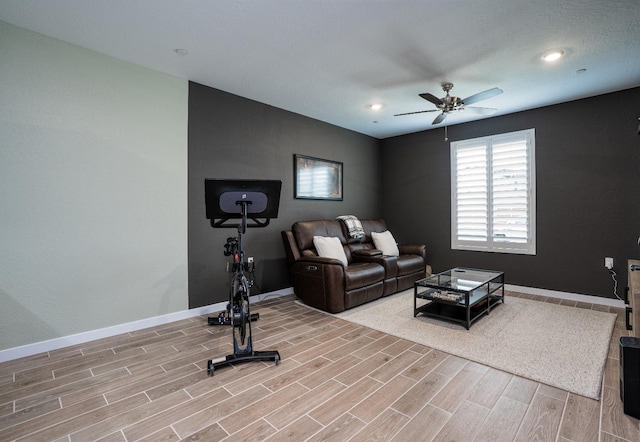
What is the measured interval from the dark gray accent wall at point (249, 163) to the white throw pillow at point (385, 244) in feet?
2.82

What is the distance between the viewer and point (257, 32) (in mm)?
2559

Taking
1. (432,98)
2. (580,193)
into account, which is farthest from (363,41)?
(580,193)

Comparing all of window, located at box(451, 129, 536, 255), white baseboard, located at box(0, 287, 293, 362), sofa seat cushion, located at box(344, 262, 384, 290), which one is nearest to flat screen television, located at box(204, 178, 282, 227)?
sofa seat cushion, located at box(344, 262, 384, 290)

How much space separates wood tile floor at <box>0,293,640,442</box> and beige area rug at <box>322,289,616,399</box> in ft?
0.37

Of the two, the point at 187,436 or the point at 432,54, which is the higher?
the point at 432,54

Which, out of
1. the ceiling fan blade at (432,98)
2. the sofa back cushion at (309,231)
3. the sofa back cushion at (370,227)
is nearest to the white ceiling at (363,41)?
the ceiling fan blade at (432,98)

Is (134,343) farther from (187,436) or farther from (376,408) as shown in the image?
(376,408)

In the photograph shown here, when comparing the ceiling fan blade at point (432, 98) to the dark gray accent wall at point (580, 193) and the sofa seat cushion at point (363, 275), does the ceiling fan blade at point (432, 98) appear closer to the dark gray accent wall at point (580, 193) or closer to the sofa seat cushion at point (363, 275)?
the dark gray accent wall at point (580, 193)

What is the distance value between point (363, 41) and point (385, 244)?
9.81ft

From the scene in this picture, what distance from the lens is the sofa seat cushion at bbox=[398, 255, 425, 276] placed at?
4422 mm

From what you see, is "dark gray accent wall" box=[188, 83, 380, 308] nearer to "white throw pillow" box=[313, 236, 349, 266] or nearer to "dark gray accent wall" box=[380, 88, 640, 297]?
"white throw pillow" box=[313, 236, 349, 266]

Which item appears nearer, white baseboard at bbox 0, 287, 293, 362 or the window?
white baseboard at bbox 0, 287, 293, 362

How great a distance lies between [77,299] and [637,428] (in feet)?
13.6

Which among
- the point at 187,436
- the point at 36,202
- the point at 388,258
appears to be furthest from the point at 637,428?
the point at 36,202
